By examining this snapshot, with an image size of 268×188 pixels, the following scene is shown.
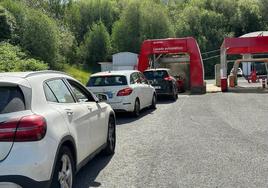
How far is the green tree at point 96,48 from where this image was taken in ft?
238

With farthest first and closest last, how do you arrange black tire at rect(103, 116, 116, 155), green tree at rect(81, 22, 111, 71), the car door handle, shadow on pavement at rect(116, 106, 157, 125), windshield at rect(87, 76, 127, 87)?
1. green tree at rect(81, 22, 111, 71)
2. windshield at rect(87, 76, 127, 87)
3. shadow on pavement at rect(116, 106, 157, 125)
4. black tire at rect(103, 116, 116, 155)
5. the car door handle

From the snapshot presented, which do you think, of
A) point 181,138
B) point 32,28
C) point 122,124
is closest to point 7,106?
point 181,138

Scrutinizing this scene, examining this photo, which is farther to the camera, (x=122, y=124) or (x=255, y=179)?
(x=122, y=124)

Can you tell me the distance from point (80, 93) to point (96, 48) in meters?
67.1

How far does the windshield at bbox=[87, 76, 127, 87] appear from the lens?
1405 centimetres

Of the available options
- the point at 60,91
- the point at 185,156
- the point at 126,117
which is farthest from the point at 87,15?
the point at 60,91

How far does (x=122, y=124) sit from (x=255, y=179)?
6776 mm

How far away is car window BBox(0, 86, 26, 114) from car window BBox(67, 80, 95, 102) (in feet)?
Result: 5.49

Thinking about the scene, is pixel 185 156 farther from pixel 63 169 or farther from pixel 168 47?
pixel 168 47

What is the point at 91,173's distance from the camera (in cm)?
682

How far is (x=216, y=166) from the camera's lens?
7031 mm

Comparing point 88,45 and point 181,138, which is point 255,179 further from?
point 88,45

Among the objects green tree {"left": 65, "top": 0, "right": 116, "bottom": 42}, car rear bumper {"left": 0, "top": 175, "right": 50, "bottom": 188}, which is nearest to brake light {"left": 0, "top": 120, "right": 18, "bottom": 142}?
car rear bumper {"left": 0, "top": 175, "right": 50, "bottom": 188}

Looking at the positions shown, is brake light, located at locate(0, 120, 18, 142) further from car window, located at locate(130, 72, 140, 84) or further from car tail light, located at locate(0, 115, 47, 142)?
car window, located at locate(130, 72, 140, 84)
